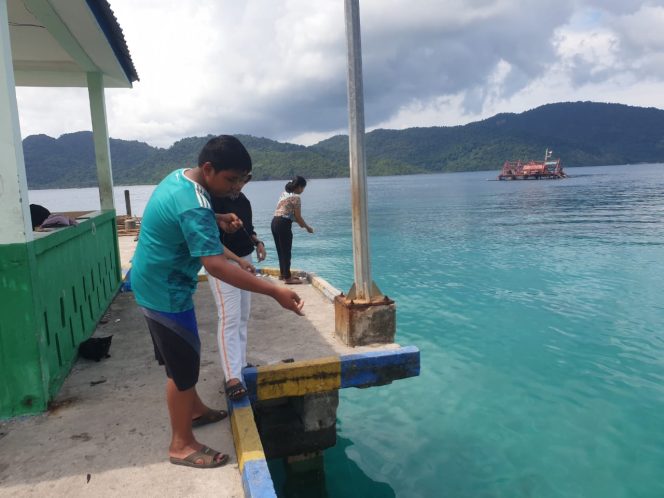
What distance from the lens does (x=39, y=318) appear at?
11.8 feet

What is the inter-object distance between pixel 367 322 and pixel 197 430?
A: 79.2 inches

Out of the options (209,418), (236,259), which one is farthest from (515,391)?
(236,259)

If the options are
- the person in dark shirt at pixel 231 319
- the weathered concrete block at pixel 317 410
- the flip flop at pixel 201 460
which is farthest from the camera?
the weathered concrete block at pixel 317 410

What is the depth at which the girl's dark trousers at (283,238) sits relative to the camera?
7812mm

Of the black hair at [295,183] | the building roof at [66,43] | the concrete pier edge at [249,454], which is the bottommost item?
the concrete pier edge at [249,454]

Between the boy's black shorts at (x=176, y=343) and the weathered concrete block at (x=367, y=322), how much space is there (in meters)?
2.12

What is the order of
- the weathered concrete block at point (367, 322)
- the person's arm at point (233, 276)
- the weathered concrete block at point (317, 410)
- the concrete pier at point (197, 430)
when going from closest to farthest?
the person's arm at point (233, 276) → the concrete pier at point (197, 430) → the weathered concrete block at point (317, 410) → the weathered concrete block at point (367, 322)

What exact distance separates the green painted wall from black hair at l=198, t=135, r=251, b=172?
1792 millimetres

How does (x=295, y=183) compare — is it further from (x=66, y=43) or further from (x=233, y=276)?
(x=233, y=276)

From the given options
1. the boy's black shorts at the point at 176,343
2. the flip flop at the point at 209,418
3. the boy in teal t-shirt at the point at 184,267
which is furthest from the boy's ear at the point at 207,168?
the flip flop at the point at 209,418

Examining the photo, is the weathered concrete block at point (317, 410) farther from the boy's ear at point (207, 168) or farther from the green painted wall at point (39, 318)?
the boy's ear at point (207, 168)

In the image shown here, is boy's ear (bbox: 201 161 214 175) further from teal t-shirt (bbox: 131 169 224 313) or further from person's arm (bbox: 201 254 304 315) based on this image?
person's arm (bbox: 201 254 304 315)

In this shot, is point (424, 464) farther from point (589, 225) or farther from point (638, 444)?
point (589, 225)

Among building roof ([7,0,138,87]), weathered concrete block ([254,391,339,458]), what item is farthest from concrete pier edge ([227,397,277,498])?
building roof ([7,0,138,87])
